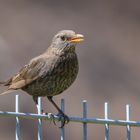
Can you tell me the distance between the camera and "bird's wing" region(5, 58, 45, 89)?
8.66 m

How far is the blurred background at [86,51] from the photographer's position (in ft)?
46.8

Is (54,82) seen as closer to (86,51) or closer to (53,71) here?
(53,71)

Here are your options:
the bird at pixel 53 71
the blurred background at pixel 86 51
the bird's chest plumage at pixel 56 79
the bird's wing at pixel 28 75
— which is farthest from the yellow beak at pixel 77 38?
the blurred background at pixel 86 51

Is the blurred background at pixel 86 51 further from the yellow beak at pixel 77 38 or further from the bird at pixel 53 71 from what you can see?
the yellow beak at pixel 77 38

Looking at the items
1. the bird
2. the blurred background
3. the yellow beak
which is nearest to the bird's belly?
the bird

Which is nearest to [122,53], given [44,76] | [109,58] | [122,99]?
[109,58]

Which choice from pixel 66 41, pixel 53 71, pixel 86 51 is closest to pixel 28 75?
pixel 53 71

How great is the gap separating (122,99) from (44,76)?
652cm

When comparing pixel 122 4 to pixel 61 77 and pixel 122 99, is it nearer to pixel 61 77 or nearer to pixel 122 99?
pixel 122 99

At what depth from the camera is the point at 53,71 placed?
28.2 feet

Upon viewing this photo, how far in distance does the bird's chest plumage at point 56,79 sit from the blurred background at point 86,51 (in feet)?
16.2

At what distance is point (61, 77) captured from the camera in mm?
8562

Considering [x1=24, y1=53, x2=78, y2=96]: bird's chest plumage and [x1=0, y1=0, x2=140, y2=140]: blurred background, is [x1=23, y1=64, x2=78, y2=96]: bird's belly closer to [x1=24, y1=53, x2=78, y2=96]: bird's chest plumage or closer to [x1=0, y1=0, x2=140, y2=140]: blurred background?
[x1=24, y1=53, x2=78, y2=96]: bird's chest plumage

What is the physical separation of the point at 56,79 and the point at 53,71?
0.07 m
